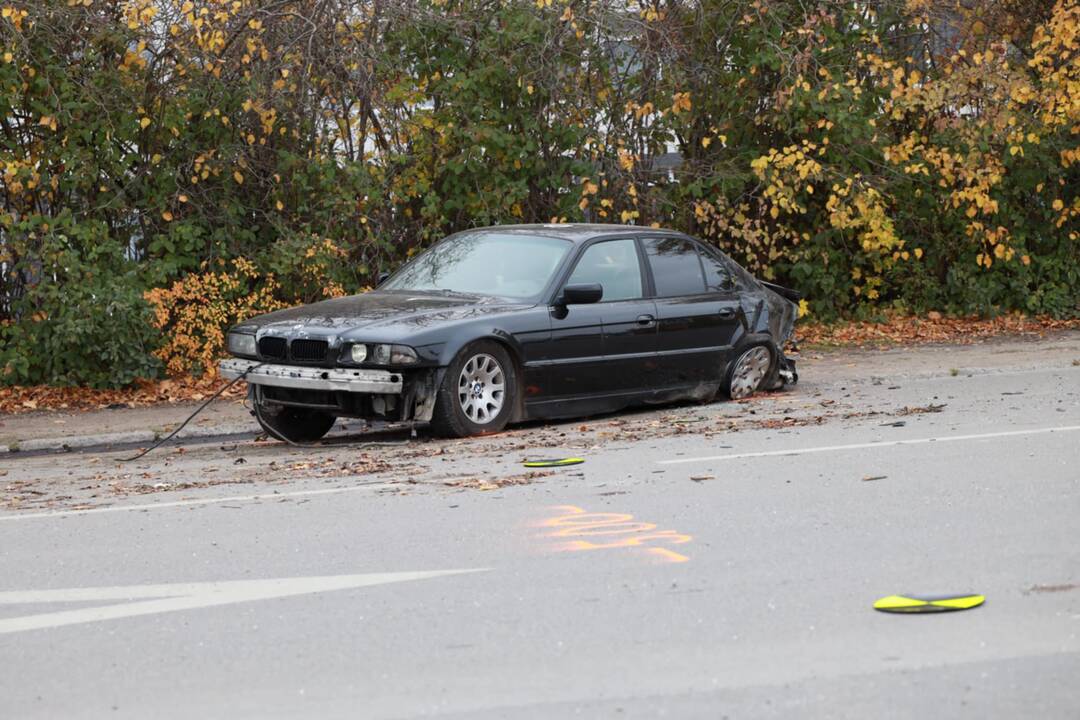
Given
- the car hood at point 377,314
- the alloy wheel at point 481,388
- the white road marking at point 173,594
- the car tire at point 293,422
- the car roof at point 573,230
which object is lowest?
the white road marking at point 173,594

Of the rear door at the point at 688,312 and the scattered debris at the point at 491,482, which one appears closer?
the scattered debris at the point at 491,482

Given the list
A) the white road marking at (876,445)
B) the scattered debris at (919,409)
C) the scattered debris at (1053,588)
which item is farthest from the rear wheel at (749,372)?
the scattered debris at (1053,588)

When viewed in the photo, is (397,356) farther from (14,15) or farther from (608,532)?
(14,15)

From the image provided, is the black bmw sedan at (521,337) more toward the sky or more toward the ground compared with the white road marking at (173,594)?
more toward the sky

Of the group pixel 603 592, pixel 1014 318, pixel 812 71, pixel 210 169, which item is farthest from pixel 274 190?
pixel 603 592

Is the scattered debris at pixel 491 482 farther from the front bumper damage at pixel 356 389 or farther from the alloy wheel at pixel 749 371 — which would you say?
the alloy wheel at pixel 749 371

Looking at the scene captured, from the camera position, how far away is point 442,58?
649 inches

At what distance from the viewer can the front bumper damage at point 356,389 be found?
10672 mm

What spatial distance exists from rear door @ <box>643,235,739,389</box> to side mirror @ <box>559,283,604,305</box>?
0.89 metres

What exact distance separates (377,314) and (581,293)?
150 cm

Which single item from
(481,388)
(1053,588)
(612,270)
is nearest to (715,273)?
(612,270)

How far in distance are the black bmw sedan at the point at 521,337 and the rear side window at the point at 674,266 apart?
0.04ft

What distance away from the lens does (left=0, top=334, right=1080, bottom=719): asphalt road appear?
196 inches

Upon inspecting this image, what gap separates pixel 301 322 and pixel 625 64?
713cm
